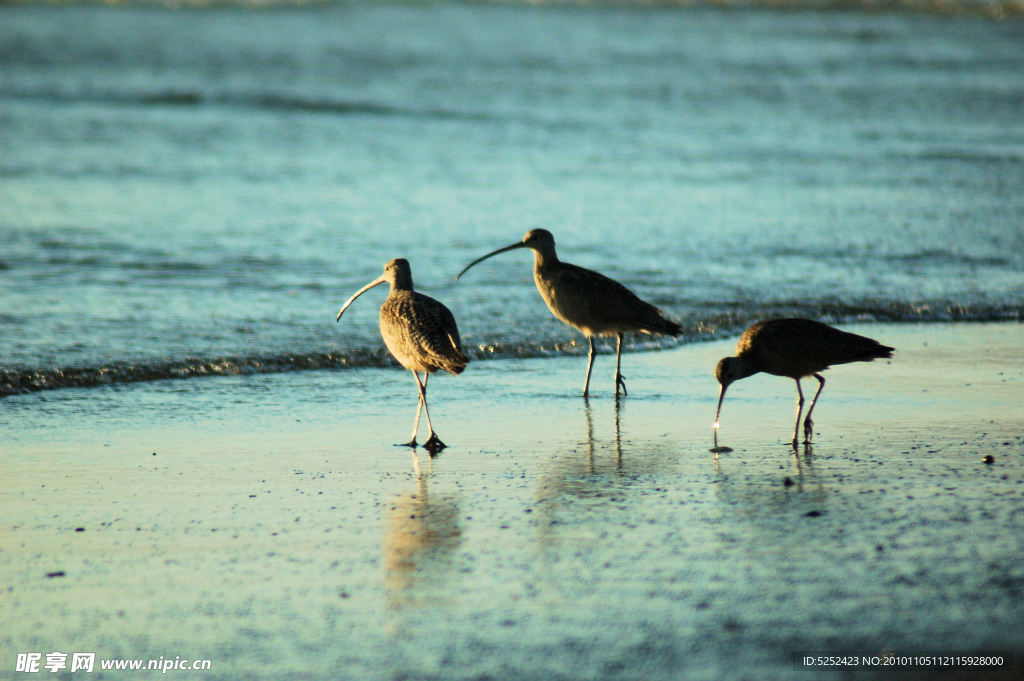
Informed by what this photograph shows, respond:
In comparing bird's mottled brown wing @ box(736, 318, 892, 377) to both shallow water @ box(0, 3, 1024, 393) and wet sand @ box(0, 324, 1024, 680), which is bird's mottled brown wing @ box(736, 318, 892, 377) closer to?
wet sand @ box(0, 324, 1024, 680)

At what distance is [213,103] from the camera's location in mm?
27406

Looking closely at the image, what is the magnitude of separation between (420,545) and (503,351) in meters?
3.85

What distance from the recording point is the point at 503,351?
8.07 meters

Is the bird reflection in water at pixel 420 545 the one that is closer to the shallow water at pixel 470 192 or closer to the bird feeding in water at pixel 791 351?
the bird feeding in water at pixel 791 351

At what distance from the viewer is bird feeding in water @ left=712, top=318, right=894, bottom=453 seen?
5.81 m

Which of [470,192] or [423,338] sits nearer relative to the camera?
[423,338]

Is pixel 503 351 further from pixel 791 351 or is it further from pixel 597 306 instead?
pixel 791 351

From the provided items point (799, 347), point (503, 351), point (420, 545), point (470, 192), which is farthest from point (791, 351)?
point (470, 192)

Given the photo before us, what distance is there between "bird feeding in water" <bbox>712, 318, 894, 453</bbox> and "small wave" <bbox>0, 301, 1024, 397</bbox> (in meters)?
2.39

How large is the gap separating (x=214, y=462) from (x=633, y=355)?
11.2 ft

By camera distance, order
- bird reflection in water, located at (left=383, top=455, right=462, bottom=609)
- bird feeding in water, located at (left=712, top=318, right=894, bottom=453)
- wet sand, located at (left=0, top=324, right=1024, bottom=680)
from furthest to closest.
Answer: bird feeding in water, located at (left=712, top=318, right=894, bottom=453)
bird reflection in water, located at (left=383, top=455, right=462, bottom=609)
wet sand, located at (left=0, top=324, right=1024, bottom=680)

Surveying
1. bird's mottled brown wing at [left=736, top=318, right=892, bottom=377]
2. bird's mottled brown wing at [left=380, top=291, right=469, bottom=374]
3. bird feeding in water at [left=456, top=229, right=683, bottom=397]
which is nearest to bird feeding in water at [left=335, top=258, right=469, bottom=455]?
bird's mottled brown wing at [left=380, top=291, right=469, bottom=374]

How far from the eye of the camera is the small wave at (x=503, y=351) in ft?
23.5

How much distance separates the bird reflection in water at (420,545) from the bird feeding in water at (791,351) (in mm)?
1573
